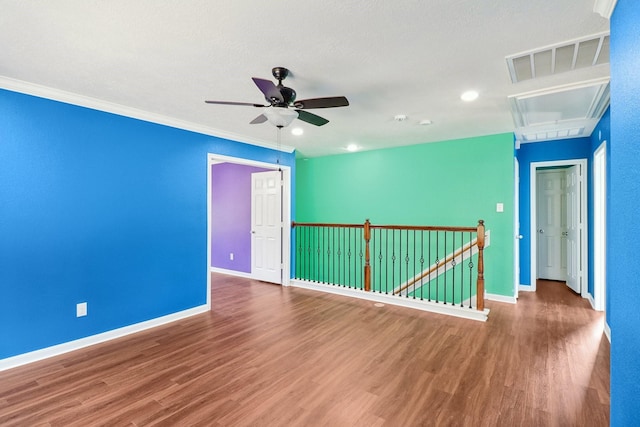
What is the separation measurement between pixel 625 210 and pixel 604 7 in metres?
1.11

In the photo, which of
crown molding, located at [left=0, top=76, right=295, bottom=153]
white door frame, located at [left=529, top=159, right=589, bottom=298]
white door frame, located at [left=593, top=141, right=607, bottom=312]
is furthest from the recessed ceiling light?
crown molding, located at [left=0, top=76, right=295, bottom=153]

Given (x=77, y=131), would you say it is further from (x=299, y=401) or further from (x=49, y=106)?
(x=299, y=401)

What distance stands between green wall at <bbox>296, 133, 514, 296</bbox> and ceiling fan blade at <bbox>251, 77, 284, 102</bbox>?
139 inches

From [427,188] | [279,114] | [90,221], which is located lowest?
[90,221]

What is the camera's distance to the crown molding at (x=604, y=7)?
158cm

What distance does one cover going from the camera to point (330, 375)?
253 cm

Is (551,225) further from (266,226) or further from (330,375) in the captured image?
(330,375)

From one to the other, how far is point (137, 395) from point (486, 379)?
2716mm

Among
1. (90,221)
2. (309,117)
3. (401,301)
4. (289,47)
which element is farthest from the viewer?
(401,301)

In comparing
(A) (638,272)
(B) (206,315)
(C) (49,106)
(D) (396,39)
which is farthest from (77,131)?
(A) (638,272)

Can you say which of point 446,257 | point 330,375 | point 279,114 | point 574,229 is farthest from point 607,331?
point 279,114

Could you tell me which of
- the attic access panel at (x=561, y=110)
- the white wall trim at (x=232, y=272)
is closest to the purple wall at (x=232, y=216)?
the white wall trim at (x=232, y=272)

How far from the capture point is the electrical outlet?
3.04 metres

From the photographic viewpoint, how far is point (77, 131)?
307 cm
